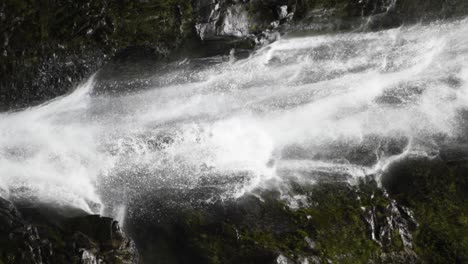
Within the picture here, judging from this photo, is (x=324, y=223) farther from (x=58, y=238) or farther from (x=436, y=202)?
(x=58, y=238)

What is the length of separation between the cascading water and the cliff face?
397 millimetres

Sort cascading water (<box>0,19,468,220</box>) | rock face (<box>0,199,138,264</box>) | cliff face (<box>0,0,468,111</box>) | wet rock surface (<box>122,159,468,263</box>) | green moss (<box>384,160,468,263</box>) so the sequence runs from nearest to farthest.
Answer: rock face (<box>0,199,138,264</box>) → cliff face (<box>0,0,468,111</box>) → wet rock surface (<box>122,159,468,263</box>) → cascading water (<box>0,19,468,220</box>) → green moss (<box>384,160,468,263</box>)

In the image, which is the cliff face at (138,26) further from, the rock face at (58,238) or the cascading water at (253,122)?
the rock face at (58,238)

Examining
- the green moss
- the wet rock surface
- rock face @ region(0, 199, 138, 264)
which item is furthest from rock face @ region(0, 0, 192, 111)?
the green moss

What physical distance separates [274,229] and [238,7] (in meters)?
6.10

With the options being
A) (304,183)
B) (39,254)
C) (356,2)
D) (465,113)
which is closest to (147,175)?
(39,254)

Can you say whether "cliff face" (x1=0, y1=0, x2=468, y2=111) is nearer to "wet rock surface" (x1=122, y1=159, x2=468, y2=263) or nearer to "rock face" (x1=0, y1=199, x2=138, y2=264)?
"rock face" (x1=0, y1=199, x2=138, y2=264)

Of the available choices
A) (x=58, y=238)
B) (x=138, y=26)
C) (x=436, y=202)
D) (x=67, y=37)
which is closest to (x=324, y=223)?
(x=436, y=202)

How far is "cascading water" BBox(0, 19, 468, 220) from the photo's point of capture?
41.5 feet

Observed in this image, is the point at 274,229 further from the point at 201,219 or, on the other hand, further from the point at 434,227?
the point at 434,227

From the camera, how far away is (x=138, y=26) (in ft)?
42.3

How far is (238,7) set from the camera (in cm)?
1333

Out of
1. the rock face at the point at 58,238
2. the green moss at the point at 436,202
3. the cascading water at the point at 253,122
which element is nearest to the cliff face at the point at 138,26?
the cascading water at the point at 253,122

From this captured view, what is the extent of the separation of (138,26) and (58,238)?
19.0ft
